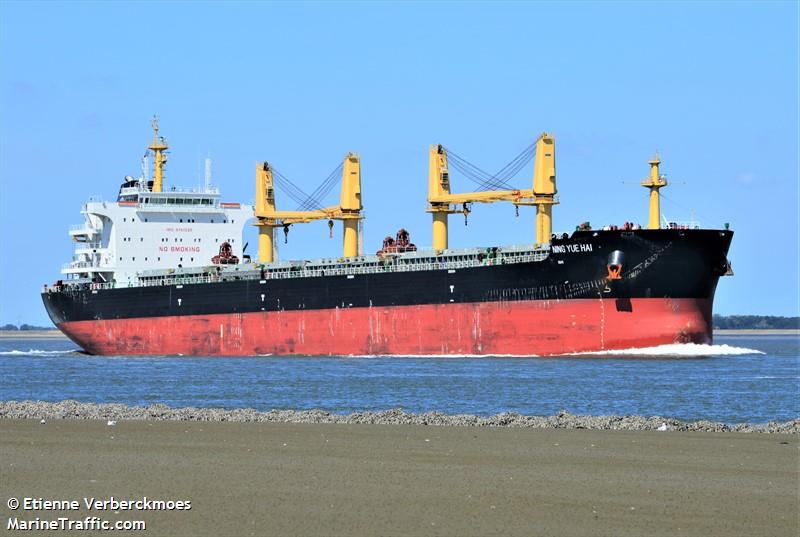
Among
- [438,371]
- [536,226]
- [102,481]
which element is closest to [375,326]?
[536,226]

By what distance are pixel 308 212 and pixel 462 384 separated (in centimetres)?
2236

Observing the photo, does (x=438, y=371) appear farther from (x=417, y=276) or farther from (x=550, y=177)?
(x=550, y=177)

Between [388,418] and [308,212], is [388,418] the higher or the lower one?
the lower one

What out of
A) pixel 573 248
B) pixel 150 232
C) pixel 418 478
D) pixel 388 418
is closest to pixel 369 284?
pixel 573 248

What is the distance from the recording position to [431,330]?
3709 centimetres

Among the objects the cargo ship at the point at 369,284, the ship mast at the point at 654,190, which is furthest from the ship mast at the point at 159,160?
the ship mast at the point at 654,190

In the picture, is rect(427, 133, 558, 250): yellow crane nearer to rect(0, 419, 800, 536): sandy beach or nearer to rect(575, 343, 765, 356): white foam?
rect(575, 343, 765, 356): white foam

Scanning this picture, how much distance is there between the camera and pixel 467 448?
12.4m

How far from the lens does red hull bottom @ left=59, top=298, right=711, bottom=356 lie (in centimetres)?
3391

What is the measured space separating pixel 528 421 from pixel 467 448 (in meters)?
2.80

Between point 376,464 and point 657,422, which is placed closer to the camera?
point 376,464

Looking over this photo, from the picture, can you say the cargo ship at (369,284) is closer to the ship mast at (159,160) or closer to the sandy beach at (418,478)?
the ship mast at (159,160)

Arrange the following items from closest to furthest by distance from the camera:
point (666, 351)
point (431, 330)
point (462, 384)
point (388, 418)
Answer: point (388, 418) → point (462, 384) → point (666, 351) → point (431, 330)

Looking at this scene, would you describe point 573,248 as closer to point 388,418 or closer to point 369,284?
point 369,284
